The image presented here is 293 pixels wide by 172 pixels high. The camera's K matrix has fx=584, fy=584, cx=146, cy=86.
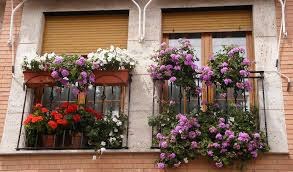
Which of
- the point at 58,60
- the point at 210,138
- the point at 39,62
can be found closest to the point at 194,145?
the point at 210,138

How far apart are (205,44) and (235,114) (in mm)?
1612

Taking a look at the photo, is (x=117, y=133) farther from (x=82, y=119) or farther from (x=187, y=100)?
(x=187, y=100)

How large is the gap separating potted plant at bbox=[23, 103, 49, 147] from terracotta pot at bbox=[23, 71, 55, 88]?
381 mm

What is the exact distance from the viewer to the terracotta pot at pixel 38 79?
9766 millimetres

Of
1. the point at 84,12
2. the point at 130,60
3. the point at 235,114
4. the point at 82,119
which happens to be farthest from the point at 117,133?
the point at 84,12

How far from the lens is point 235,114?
368 inches

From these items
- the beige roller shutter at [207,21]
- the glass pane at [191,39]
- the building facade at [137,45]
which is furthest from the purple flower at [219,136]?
the beige roller shutter at [207,21]

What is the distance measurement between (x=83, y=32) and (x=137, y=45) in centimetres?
111

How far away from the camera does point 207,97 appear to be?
9.84m

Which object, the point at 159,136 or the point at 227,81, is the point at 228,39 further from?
the point at 159,136

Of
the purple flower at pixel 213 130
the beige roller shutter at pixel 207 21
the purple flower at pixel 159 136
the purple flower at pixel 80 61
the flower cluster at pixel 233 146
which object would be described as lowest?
the flower cluster at pixel 233 146

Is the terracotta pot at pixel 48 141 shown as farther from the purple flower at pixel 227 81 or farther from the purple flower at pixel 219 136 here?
the purple flower at pixel 227 81

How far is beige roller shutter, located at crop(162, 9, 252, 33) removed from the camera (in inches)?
408

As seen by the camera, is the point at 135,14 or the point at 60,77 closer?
the point at 60,77
